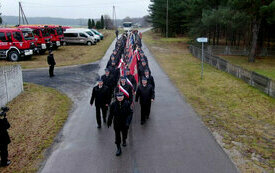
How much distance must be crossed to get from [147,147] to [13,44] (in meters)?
18.0

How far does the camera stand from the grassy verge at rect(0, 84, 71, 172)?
6303mm

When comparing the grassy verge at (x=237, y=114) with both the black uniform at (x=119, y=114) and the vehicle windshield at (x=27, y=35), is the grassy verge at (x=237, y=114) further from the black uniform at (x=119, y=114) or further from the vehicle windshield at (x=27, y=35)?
the vehicle windshield at (x=27, y=35)

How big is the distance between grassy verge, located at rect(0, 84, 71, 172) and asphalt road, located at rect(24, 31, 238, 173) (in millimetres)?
386

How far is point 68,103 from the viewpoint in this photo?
35.1 feet

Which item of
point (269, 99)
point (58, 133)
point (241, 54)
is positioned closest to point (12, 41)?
point (58, 133)

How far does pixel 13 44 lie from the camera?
20641 millimetres

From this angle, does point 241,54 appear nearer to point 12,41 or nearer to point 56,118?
point 12,41

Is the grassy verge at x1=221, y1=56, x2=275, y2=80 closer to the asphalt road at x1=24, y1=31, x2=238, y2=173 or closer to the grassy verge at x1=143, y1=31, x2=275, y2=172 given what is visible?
the grassy verge at x1=143, y1=31, x2=275, y2=172

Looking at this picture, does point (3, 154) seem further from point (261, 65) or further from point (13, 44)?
point (261, 65)

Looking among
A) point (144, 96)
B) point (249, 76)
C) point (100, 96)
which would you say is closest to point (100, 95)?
point (100, 96)

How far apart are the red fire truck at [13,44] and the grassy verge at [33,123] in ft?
30.2

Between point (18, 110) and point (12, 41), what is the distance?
502 inches

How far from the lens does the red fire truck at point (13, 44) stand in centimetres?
2031

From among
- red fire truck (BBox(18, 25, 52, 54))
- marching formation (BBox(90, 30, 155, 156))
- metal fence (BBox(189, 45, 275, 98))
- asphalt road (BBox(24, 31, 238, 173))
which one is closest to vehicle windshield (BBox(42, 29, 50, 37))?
red fire truck (BBox(18, 25, 52, 54))
